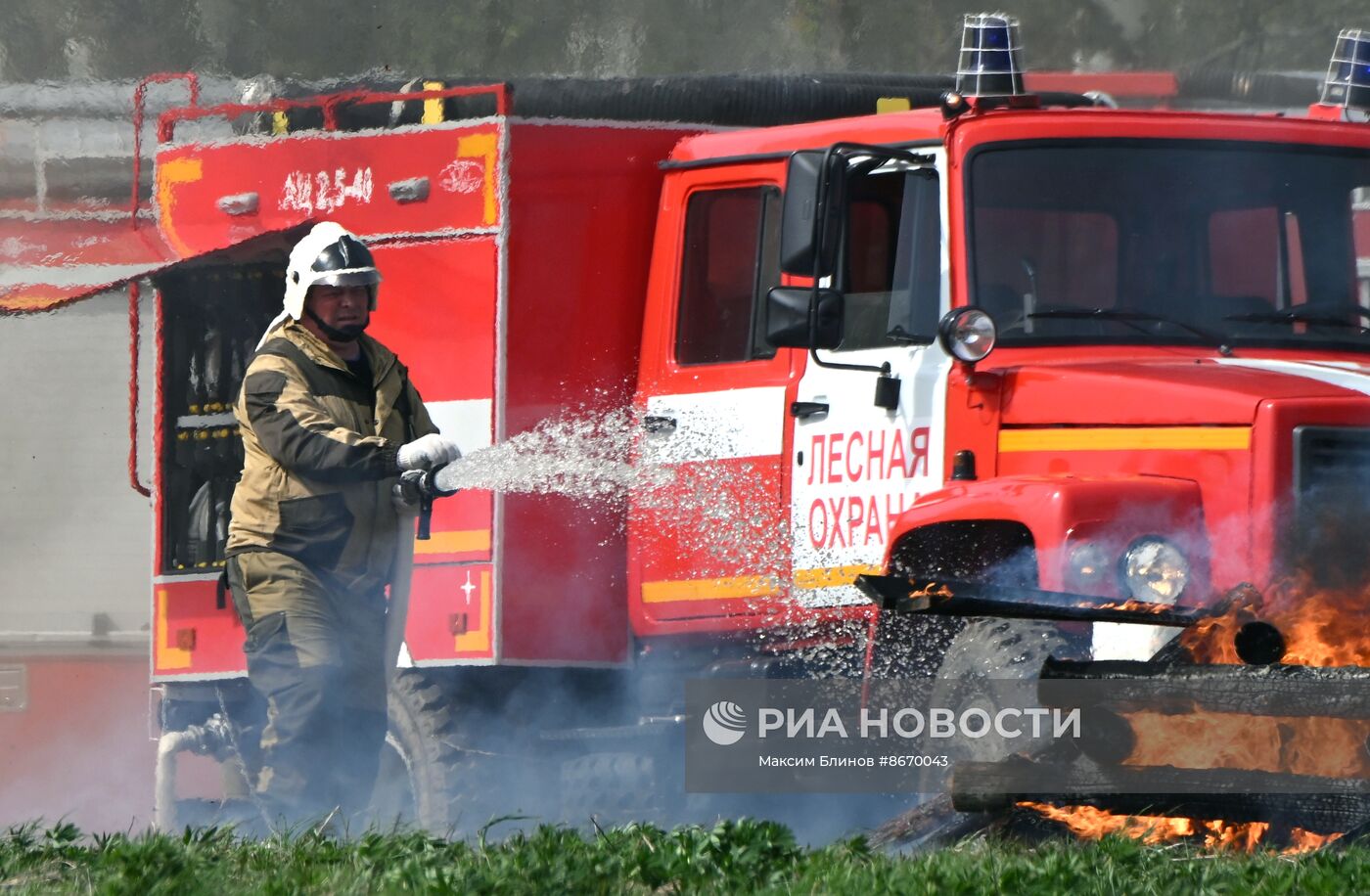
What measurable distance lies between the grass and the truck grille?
2.76 ft

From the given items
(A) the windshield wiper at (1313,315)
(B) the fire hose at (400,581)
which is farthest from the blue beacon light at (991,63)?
(B) the fire hose at (400,581)

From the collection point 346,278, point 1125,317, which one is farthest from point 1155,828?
point 346,278

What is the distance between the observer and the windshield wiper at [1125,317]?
22.7 ft

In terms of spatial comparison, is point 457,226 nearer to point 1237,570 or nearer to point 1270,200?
point 1270,200

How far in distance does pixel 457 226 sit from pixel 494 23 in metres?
7.53

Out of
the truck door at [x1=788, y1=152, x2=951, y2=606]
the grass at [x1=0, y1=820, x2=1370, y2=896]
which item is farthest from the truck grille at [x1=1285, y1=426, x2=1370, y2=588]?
the truck door at [x1=788, y1=152, x2=951, y2=606]

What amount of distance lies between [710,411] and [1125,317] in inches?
64.3

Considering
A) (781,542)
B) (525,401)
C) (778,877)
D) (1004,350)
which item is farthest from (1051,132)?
(778,877)

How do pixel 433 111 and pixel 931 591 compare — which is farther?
pixel 433 111

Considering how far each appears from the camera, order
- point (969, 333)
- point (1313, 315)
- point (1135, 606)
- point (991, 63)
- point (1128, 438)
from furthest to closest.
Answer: point (991, 63), point (1313, 315), point (969, 333), point (1128, 438), point (1135, 606)

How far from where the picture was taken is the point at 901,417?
7.27m

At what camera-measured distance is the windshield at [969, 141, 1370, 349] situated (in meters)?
6.95

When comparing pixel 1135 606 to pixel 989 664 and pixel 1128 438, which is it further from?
pixel 1128 438

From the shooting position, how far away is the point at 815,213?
22.4ft
